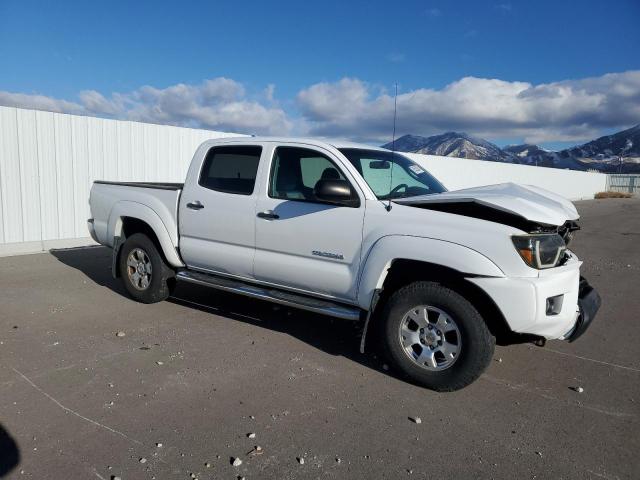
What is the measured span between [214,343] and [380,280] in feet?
5.99

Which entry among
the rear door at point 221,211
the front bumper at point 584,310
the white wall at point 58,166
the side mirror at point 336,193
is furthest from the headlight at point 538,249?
the white wall at point 58,166

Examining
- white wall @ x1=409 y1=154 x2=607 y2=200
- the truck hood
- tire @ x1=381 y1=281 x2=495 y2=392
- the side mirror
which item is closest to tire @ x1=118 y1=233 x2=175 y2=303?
the side mirror

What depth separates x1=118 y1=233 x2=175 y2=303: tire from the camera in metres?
5.96

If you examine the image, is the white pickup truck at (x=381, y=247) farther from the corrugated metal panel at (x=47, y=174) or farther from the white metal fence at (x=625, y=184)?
the white metal fence at (x=625, y=184)

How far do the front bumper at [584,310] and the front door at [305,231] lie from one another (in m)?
1.80

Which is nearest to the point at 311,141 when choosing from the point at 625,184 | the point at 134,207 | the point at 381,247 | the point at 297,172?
the point at 297,172

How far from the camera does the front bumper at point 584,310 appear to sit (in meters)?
4.03

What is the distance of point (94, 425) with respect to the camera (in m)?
3.36

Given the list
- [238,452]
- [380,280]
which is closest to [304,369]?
[380,280]

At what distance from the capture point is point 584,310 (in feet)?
13.5

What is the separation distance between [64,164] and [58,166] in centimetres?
13

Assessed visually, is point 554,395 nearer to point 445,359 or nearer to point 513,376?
point 513,376

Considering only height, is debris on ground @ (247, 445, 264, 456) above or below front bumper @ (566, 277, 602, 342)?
below

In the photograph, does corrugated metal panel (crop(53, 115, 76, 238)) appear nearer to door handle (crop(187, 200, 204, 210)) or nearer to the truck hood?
door handle (crop(187, 200, 204, 210))
